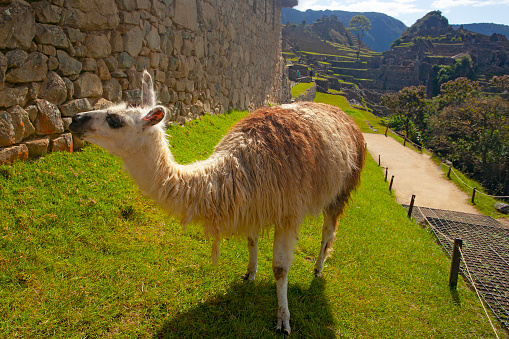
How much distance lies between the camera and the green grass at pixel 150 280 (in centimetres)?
238

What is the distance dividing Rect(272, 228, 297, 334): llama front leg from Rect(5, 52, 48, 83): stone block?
2987 millimetres

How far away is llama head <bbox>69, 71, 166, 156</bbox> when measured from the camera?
2.12m

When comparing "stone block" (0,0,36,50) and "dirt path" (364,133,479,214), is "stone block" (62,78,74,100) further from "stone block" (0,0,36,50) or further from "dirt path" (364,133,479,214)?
"dirt path" (364,133,479,214)

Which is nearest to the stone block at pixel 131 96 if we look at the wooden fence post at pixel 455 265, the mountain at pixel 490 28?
the wooden fence post at pixel 455 265

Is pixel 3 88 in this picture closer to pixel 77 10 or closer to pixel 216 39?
pixel 77 10

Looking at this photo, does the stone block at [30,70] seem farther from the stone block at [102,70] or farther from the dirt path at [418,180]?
the dirt path at [418,180]

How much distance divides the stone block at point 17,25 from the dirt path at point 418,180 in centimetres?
1016

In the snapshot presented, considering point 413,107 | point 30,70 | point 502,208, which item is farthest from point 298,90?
point 30,70

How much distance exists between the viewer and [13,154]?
10.8 feet

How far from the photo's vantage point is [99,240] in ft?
9.79

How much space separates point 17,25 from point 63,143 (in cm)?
127

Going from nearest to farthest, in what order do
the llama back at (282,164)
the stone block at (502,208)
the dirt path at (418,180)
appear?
1. the llama back at (282,164)
2. the dirt path at (418,180)
3. the stone block at (502,208)

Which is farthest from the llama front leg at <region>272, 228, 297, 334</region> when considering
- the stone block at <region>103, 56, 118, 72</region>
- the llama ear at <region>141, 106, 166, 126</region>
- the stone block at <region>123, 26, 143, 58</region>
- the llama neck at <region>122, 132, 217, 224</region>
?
the stone block at <region>123, 26, 143, 58</region>

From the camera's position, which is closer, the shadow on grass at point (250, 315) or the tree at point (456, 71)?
the shadow on grass at point (250, 315)
